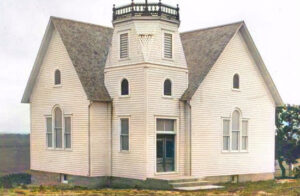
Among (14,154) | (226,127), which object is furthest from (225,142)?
(14,154)

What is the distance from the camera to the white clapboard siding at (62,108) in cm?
2706

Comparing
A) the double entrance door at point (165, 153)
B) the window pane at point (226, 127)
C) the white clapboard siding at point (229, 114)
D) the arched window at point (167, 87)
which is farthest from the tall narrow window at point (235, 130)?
the arched window at point (167, 87)

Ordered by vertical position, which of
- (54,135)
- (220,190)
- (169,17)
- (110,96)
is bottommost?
(220,190)

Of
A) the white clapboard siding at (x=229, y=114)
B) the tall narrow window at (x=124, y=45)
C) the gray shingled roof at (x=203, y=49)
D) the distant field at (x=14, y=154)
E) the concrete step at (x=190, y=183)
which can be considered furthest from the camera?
the distant field at (x=14, y=154)

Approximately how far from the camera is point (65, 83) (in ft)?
92.8

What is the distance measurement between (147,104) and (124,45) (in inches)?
144

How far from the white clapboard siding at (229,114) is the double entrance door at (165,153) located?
1.16 metres

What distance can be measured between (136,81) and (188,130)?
13.1ft

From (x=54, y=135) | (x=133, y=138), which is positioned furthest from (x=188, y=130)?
(x=54, y=135)

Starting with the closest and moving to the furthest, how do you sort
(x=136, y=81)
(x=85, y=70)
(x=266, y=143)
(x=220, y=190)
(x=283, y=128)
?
(x=220, y=190), (x=136, y=81), (x=85, y=70), (x=266, y=143), (x=283, y=128)

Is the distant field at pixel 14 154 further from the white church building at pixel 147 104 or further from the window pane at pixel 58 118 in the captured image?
the white church building at pixel 147 104

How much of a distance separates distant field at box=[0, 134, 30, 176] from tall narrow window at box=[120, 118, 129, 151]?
17.2 m

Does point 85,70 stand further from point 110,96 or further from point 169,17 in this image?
point 169,17

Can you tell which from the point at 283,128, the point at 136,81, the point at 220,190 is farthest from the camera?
the point at 283,128
